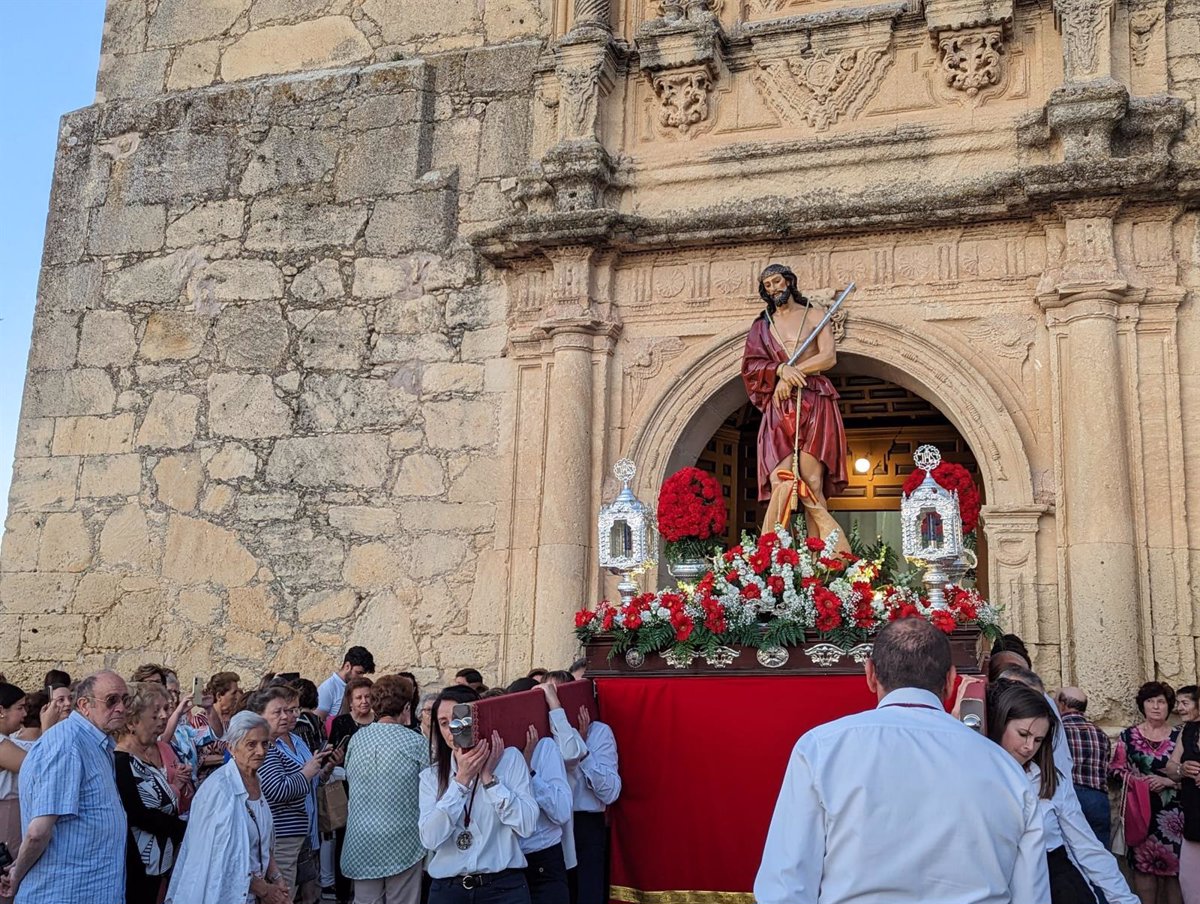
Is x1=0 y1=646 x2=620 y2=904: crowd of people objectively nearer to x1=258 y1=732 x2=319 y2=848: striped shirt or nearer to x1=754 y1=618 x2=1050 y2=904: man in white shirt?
x1=258 y1=732 x2=319 y2=848: striped shirt

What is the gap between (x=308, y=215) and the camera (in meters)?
9.59

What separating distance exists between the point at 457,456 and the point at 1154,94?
5291 mm

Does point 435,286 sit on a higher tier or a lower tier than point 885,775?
higher

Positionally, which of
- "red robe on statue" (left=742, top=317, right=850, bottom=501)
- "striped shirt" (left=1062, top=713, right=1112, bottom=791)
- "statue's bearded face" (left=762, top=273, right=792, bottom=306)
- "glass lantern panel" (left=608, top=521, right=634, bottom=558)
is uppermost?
"statue's bearded face" (left=762, top=273, right=792, bottom=306)

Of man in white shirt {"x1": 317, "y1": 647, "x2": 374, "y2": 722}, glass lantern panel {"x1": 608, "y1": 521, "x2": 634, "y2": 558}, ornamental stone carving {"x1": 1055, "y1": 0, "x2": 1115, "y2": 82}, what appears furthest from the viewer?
ornamental stone carving {"x1": 1055, "y1": 0, "x2": 1115, "y2": 82}

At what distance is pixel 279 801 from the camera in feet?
15.7

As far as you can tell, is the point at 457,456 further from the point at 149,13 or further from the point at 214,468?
the point at 149,13

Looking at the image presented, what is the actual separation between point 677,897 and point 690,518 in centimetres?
197

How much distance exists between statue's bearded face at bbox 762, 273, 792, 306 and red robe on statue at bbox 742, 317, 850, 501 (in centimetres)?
23

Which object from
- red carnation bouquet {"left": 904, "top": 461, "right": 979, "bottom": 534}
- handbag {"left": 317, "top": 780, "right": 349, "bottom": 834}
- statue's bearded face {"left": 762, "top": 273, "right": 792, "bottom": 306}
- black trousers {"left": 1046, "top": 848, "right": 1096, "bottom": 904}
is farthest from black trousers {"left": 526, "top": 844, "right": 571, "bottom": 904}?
statue's bearded face {"left": 762, "top": 273, "right": 792, "bottom": 306}

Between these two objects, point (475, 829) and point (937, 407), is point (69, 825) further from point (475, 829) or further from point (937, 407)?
point (937, 407)

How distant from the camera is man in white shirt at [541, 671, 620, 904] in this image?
4930mm

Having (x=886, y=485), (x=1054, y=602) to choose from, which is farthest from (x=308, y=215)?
(x=1054, y=602)

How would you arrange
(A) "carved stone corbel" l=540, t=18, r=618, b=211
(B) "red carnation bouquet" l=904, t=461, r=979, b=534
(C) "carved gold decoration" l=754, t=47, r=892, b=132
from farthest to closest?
(A) "carved stone corbel" l=540, t=18, r=618, b=211
(C) "carved gold decoration" l=754, t=47, r=892, b=132
(B) "red carnation bouquet" l=904, t=461, r=979, b=534
